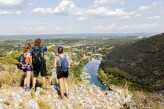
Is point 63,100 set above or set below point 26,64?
below

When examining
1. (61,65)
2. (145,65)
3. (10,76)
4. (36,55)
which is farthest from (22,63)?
(145,65)

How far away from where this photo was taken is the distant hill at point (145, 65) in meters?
130

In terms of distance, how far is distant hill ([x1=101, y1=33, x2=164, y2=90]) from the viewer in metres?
130

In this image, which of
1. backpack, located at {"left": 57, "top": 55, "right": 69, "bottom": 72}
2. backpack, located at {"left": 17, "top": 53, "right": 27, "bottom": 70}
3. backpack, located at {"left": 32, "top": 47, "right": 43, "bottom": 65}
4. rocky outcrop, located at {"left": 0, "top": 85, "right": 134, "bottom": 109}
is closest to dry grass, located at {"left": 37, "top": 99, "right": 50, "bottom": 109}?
rocky outcrop, located at {"left": 0, "top": 85, "right": 134, "bottom": 109}

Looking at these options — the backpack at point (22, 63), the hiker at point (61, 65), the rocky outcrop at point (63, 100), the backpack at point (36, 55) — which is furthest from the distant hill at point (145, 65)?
the backpack at point (36, 55)

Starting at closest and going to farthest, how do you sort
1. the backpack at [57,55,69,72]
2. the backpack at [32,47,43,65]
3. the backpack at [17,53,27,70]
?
1. the backpack at [57,55,69,72]
2. the backpack at [32,47,43,65]
3. the backpack at [17,53,27,70]

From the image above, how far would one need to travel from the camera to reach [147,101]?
13.1 metres

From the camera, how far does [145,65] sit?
164m

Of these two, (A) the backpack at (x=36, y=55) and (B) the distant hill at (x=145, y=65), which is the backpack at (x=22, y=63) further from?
(B) the distant hill at (x=145, y=65)

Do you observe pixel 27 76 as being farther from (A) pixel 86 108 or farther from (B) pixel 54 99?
(A) pixel 86 108

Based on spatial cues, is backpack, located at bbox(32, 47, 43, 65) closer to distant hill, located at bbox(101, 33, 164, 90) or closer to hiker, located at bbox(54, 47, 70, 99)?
hiker, located at bbox(54, 47, 70, 99)

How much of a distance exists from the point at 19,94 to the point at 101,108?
3.78 meters

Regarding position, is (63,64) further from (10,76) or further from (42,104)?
(10,76)

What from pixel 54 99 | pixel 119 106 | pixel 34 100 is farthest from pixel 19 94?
pixel 119 106
